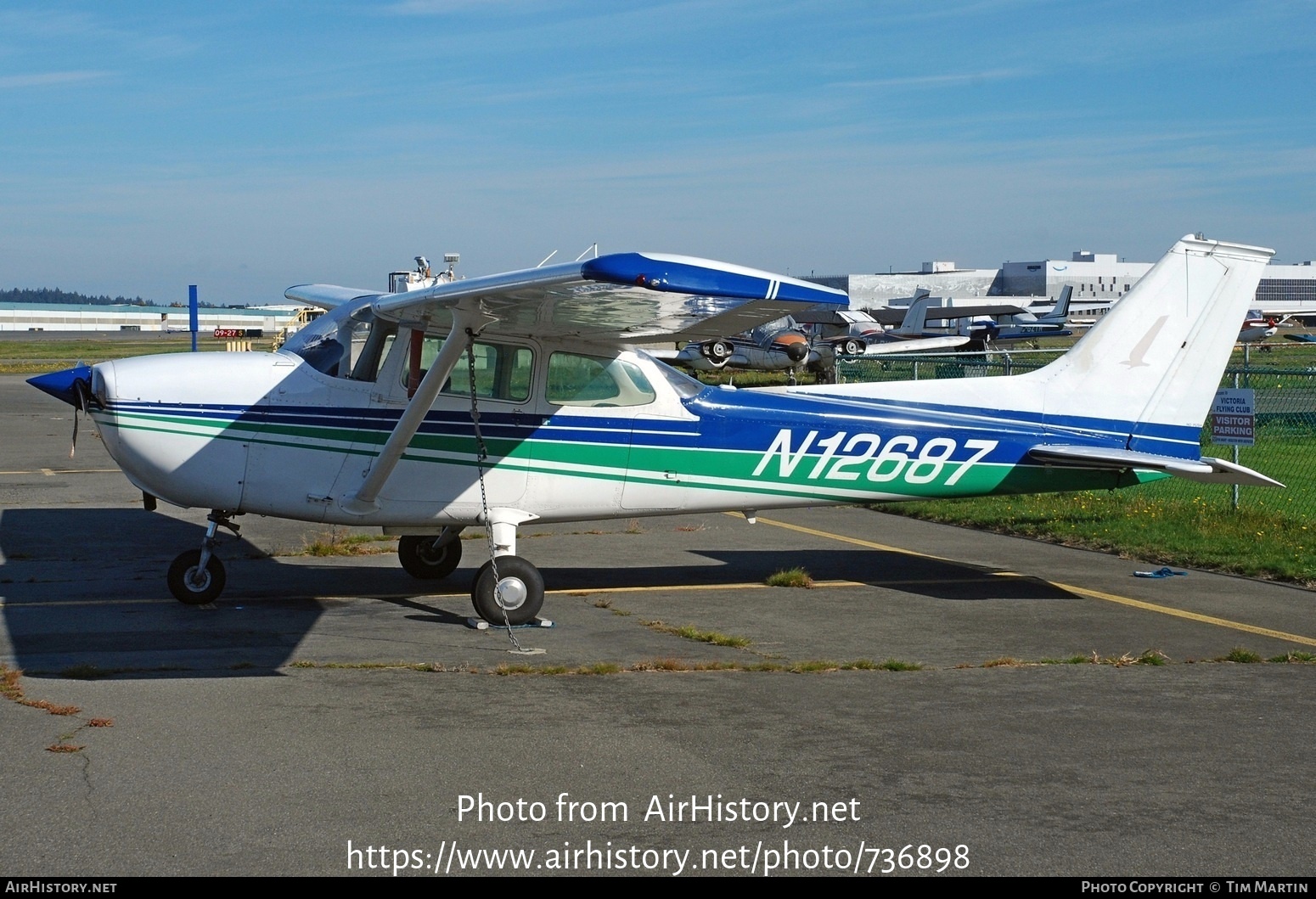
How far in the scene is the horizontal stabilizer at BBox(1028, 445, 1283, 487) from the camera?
30.8 feet

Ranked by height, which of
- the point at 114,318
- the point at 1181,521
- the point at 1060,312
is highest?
the point at 1060,312

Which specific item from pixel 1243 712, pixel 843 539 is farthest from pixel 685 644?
pixel 843 539

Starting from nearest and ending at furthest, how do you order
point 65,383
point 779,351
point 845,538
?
point 65,383 → point 845,538 → point 779,351

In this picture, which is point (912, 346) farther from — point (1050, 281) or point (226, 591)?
point (1050, 281)

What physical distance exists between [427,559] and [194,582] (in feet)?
6.36

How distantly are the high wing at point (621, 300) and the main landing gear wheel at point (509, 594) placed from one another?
5.37 ft

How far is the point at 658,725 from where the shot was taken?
612 cm

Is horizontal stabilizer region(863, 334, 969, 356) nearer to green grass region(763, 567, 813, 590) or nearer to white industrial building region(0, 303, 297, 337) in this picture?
green grass region(763, 567, 813, 590)

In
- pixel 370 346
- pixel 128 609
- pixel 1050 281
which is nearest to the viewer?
pixel 128 609

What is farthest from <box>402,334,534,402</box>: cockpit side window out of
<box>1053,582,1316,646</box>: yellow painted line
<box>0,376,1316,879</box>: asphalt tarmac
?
<box>1053,582,1316,646</box>: yellow painted line

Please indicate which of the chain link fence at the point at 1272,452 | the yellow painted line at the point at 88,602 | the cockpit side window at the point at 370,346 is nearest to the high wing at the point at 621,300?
the cockpit side window at the point at 370,346

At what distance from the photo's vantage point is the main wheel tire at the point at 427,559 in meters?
10.4

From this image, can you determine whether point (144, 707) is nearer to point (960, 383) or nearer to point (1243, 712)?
point (1243, 712)

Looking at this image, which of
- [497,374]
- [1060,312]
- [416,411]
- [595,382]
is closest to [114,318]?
[1060,312]
